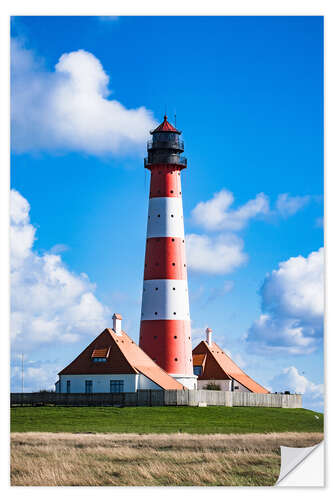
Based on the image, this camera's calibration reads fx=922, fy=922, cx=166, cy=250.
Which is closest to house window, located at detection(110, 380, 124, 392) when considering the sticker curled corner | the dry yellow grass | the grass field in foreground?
the grass field in foreground

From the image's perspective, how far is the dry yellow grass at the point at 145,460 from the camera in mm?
25031

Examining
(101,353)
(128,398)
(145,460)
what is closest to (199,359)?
(101,353)

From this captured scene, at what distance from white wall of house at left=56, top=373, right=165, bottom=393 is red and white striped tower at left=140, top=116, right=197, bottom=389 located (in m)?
2.32

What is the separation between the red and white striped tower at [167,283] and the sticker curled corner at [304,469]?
25983 mm

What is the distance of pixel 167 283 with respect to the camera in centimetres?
5291

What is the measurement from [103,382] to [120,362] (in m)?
1.53

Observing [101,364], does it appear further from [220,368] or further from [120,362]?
[220,368]

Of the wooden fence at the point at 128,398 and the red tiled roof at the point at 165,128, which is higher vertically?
the red tiled roof at the point at 165,128

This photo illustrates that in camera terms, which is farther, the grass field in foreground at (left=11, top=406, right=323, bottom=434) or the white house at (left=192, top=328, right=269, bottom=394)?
the white house at (left=192, top=328, right=269, bottom=394)

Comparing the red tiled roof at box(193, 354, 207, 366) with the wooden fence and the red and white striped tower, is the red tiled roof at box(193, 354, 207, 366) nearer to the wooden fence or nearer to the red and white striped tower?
the red and white striped tower

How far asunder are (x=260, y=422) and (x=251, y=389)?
16211mm

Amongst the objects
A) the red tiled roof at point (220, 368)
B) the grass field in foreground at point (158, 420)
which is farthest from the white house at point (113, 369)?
the red tiled roof at point (220, 368)

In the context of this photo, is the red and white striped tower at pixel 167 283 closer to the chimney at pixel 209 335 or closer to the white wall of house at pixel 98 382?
the white wall of house at pixel 98 382

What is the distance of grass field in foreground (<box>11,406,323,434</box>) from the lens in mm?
39844
